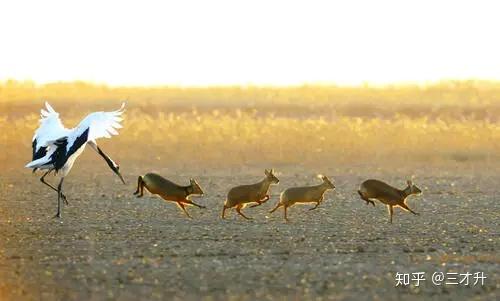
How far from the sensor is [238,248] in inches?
570

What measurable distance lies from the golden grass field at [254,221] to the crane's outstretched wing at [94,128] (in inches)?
41.4

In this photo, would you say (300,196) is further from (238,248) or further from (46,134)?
(46,134)

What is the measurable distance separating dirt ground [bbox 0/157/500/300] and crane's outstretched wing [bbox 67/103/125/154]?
3.45ft

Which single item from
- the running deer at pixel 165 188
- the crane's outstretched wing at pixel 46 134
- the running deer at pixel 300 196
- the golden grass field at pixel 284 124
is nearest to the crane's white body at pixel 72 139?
the crane's outstretched wing at pixel 46 134

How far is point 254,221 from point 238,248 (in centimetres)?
274

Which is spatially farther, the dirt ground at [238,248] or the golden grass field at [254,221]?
the golden grass field at [254,221]

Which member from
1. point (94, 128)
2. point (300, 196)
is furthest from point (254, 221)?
point (94, 128)

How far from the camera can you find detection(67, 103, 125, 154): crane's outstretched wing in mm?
17031

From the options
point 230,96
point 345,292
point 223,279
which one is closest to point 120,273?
point 223,279

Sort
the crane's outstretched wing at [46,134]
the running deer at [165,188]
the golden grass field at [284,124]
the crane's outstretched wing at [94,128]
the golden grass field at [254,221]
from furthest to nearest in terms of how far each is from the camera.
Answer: the golden grass field at [284,124] → the crane's outstretched wing at [46,134] → the crane's outstretched wing at [94,128] → the running deer at [165,188] → the golden grass field at [254,221]

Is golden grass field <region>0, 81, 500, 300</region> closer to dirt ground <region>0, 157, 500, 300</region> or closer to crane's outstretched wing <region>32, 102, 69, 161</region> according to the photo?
dirt ground <region>0, 157, 500, 300</region>

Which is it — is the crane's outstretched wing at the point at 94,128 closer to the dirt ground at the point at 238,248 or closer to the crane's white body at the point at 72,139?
the crane's white body at the point at 72,139

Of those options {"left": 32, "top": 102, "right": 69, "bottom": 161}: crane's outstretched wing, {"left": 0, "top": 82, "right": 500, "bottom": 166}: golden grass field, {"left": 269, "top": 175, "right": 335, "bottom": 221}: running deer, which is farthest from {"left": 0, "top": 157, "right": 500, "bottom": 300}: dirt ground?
{"left": 0, "top": 82, "right": 500, "bottom": 166}: golden grass field

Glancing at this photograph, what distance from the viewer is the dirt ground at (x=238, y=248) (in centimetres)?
1183
